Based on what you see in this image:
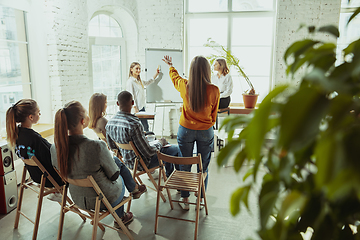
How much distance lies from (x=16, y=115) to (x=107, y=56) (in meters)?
3.23

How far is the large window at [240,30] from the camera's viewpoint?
5.44 metres

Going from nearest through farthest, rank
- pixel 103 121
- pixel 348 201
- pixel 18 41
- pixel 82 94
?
pixel 348 201 < pixel 103 121 < pixel 18 41 < pixel 82 94

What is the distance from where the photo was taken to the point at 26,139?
7.27ft

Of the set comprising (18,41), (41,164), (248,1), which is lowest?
(41,164)

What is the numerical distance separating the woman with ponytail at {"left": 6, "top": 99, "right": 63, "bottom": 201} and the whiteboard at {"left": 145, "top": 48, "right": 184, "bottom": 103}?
9.12 ft

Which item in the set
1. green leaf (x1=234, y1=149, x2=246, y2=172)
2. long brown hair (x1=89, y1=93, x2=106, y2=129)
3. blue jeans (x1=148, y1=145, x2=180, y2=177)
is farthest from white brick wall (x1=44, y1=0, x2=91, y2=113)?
green leaf (x1=234, y1=149, x2=246, y2=172)

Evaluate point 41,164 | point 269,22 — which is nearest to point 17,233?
point 41,164

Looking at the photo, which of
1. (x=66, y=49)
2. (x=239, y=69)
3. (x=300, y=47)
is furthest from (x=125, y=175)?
(x=239, y=69)

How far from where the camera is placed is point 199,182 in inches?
85.6

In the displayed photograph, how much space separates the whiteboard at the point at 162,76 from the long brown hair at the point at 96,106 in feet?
6.95

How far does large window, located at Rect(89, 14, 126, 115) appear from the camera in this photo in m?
4.97

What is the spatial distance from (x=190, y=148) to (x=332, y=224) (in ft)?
7.14

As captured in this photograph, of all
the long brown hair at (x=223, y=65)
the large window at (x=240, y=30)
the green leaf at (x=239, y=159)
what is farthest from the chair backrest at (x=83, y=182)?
the large window at (x=240, y=30)

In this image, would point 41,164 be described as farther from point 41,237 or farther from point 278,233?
point 278,233
